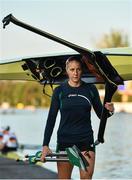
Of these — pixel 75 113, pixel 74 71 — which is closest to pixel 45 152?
pixel 75 113

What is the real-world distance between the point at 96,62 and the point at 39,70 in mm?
930

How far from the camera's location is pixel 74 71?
5707 millimetres

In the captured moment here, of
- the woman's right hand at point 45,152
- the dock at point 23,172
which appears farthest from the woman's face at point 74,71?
the dock at point 23,172

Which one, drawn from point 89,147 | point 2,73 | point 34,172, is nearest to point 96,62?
point 89,147

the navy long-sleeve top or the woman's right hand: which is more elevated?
the navy long-sleeve top

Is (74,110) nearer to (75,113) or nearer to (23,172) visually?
(75,113)

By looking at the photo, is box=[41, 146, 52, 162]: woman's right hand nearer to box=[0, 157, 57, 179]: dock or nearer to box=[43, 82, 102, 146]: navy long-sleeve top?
box=[43, 82, 102, 146]: navy long-sleeve top

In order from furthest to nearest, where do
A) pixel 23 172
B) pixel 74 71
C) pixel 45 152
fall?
pixel 23 172 → pixel 45 152 → pixel 74 71

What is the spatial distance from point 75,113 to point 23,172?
6.12m

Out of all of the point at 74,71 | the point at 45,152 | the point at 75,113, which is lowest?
the point at 45,152

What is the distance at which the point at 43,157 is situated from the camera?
5.86 meters

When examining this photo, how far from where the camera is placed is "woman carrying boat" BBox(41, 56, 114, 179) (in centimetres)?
573

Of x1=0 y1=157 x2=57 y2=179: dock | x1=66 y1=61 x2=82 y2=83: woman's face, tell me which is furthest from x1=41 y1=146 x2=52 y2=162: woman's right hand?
x1=0 y1=157 x2=57 y2=179: dock

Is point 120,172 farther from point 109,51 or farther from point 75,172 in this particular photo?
point 109,51
